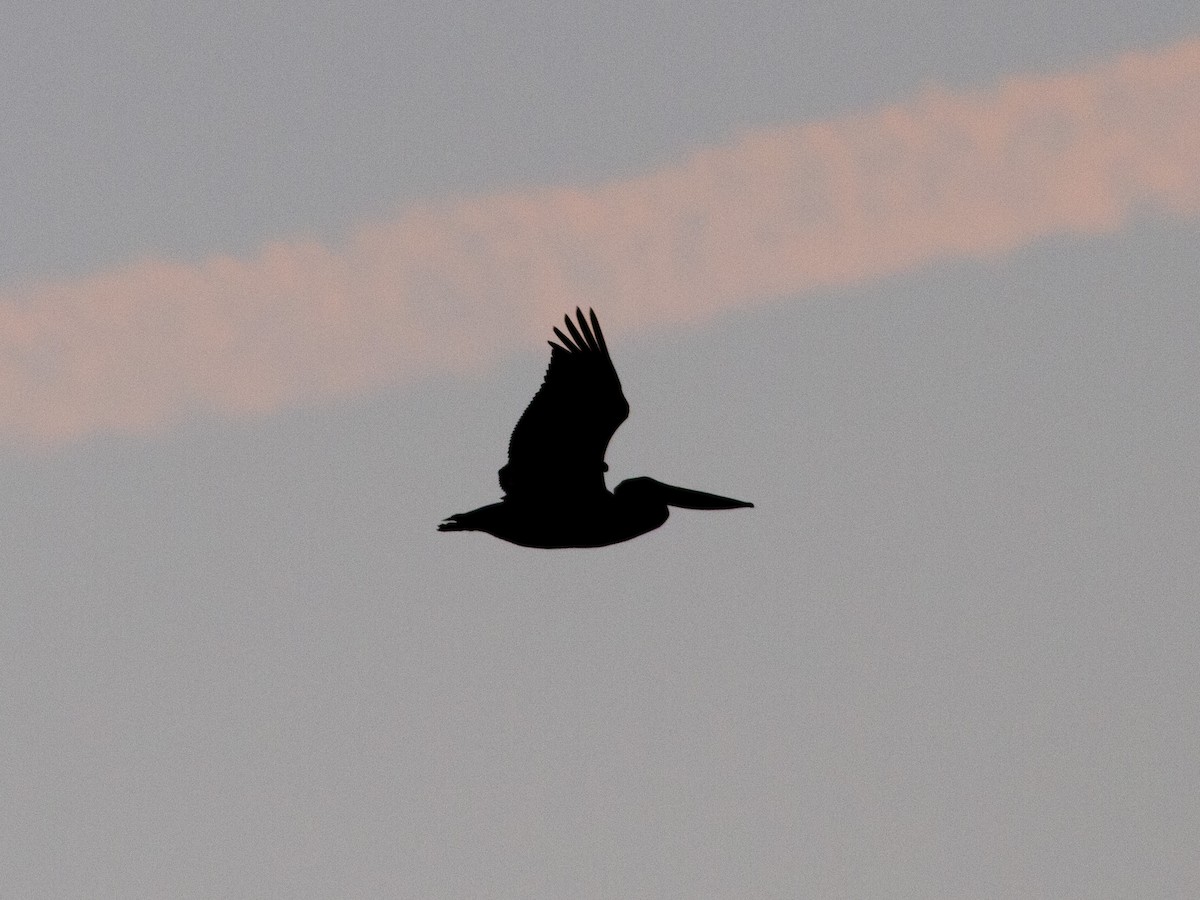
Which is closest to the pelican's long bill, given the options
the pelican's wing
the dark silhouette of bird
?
the dark silhouette of bird

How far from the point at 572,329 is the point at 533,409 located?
3.25 ft

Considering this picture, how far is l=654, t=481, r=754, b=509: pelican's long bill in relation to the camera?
548 inches

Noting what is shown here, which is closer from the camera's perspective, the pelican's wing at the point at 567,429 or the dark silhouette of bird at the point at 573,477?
the dark silhouette of bird at the point at 573,477

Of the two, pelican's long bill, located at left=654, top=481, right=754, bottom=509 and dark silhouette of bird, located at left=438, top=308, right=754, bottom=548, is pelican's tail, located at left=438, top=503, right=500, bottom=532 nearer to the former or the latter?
dark silhouette of bird, located at left=438, top=308, right=754, bottom=548

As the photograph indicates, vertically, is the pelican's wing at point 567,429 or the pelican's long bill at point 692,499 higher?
the pelican's wing at point 567,429

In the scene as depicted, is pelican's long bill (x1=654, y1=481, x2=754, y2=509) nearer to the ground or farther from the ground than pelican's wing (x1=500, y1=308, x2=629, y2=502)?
nearer to the ground

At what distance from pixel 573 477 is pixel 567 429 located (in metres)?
0.52

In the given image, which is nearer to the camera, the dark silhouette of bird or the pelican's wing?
the dark silhouette of bird

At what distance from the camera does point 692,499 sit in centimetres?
1420

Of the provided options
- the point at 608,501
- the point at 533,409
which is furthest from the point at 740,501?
the point at 533,409

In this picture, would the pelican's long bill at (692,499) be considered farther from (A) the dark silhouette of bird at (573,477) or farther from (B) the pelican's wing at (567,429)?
(B) the pelican's wing at (567,429)

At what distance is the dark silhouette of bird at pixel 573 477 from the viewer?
44.5 ft

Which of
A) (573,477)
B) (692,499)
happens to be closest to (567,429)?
(573,477)

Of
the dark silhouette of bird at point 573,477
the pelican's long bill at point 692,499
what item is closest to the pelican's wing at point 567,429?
the dark silhouette of bird at point 573,477
